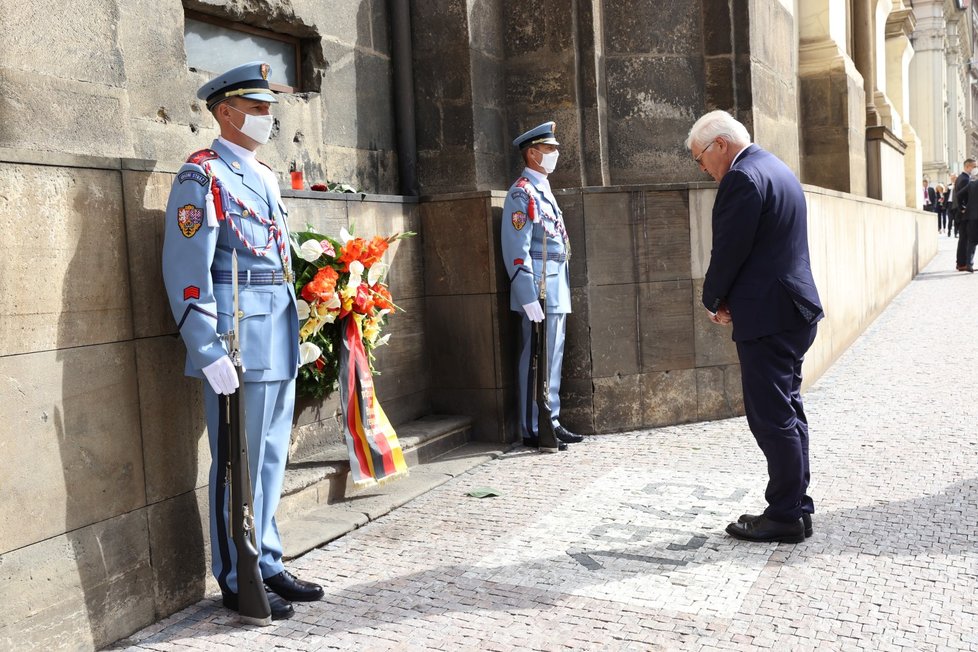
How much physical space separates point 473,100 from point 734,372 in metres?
2.78

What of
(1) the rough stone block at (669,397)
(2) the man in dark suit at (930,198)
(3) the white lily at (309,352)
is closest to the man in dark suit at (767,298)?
(3) the white lily at (309,352)

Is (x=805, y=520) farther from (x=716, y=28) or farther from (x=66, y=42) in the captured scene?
(x=716, y=28)

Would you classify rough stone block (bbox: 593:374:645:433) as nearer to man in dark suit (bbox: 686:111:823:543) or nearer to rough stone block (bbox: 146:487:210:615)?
man in dark suit (bbox: 686:111:823:543)

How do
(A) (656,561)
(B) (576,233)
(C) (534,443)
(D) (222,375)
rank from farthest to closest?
(B) (576,233), (C) (534,443), (A) (656,561), (D) (222,375)

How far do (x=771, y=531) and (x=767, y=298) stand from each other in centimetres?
104

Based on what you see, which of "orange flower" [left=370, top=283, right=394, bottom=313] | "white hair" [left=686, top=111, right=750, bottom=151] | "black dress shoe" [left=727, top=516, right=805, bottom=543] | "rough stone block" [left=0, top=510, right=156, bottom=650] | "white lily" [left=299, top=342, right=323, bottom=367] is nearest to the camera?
"rough stone block" [left=0, top=510, right=156, bottom=650]

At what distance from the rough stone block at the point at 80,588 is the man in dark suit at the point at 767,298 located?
2587mm

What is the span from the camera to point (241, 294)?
391cm

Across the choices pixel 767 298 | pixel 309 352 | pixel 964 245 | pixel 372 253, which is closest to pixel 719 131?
pixel 767 298

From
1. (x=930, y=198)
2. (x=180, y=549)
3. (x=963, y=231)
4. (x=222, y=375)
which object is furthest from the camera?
(x=930, y=198)

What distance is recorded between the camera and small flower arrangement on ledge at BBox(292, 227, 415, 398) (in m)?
4.82

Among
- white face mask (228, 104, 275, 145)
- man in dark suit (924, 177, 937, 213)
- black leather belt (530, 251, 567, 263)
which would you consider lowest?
black leather belt (530, 251, 567, 263)

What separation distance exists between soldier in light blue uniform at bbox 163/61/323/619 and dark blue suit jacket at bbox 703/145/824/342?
1.91 meters

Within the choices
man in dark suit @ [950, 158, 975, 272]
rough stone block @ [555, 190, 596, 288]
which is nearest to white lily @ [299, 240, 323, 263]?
rough stone block @ [555, 190, 596, 288]
